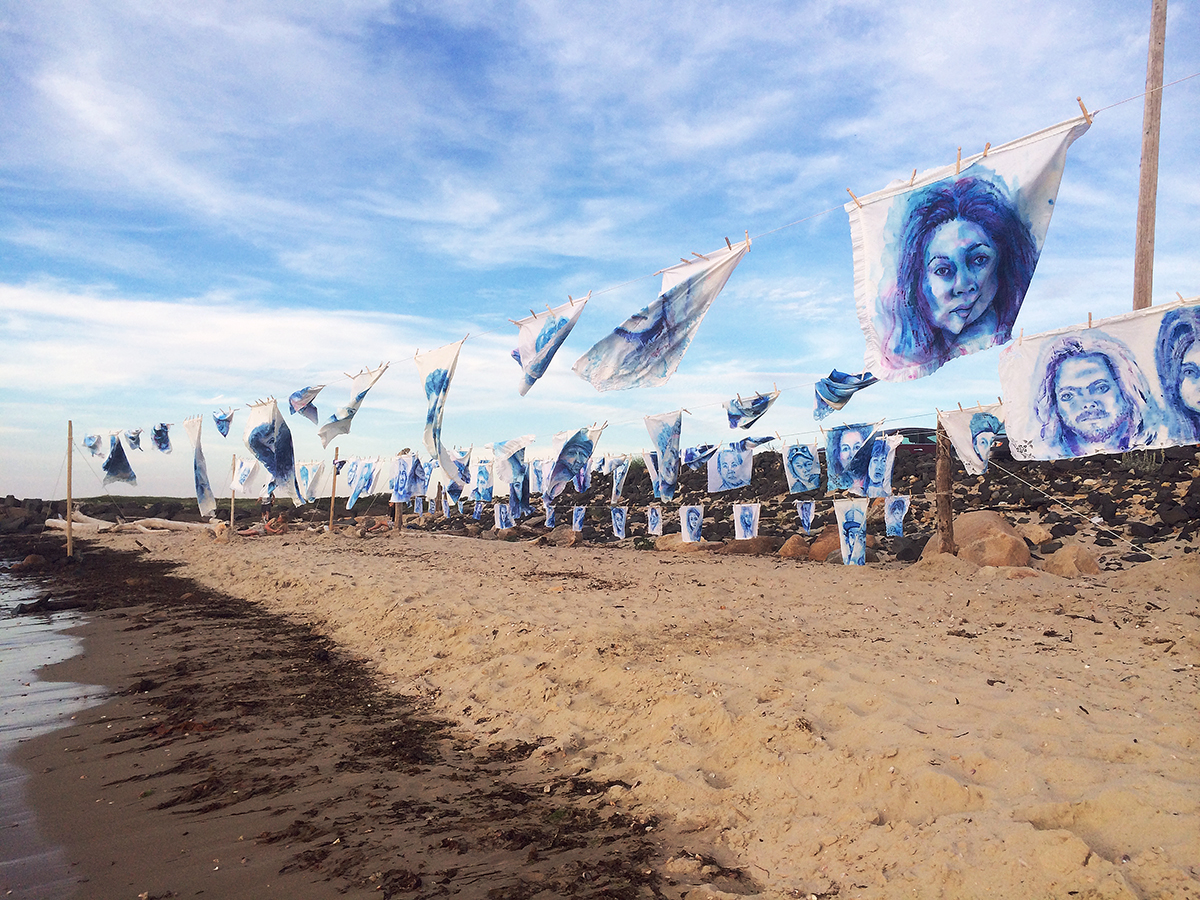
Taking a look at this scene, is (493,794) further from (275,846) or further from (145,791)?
(145,791)

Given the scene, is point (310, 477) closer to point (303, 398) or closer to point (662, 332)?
point (303, 398)

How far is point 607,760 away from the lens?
440cm

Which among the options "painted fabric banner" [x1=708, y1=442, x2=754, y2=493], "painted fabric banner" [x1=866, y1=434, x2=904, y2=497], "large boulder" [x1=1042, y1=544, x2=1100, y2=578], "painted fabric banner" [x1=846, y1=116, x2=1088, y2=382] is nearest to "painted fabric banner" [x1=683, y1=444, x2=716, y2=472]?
"painted fabric banner" [x1=708, y1=442, x2=754, y2=493]

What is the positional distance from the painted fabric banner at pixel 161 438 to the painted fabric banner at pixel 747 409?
57.2 feet

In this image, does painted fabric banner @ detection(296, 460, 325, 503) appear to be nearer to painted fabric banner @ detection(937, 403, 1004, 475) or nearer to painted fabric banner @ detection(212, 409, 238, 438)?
painted fabric banner @ detection(212, 409, 238, 438)

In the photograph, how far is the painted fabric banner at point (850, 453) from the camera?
42.3 feet

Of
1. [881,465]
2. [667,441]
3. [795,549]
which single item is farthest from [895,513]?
[667,441]

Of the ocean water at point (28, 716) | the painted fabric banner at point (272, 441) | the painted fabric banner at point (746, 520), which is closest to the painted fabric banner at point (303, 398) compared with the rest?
the painted fabric banner at point (272, 441)

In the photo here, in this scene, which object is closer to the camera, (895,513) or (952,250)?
(952,250)

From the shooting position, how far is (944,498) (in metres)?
12.3

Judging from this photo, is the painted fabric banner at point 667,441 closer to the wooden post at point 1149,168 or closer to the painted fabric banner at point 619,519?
the painted fabric banner at point 619,519

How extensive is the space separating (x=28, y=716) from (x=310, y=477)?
19433mm

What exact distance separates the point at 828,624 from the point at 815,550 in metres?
7.17

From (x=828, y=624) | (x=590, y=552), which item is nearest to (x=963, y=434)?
(x=828, y=624)
